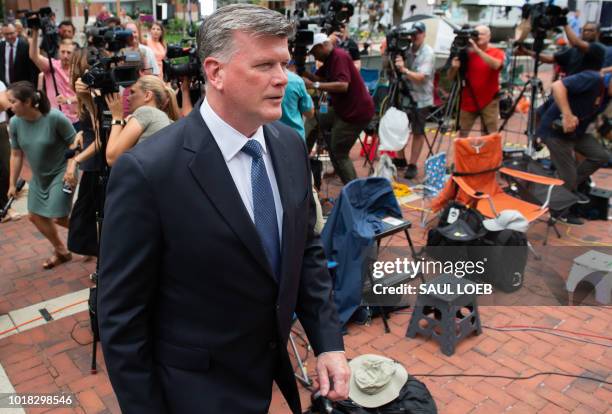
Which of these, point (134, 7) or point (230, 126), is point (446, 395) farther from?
point (134, 7)

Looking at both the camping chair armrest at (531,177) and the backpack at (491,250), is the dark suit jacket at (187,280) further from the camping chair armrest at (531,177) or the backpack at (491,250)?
the camping chair armrest at (531,177)

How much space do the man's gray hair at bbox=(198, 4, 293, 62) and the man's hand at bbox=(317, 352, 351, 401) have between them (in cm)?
99

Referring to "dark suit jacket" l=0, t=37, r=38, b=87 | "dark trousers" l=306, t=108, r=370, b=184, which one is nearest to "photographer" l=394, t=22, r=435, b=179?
"dark trousers" l=306, t=108, r=370, b=184

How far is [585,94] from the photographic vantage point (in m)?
5.75

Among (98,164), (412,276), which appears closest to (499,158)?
(412,276)

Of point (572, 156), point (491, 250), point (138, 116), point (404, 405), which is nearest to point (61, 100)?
point (138, 116)

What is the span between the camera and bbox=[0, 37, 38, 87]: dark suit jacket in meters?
7.76

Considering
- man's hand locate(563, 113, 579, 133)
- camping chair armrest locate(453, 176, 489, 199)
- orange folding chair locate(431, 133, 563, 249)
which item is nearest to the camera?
camping chair armrest locate(453, 176, 489, 199)

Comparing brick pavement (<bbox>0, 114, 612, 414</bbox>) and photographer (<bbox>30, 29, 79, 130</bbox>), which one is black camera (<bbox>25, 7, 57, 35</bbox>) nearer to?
photographer (<bbox>30, 29, 79, 130</bbox>)

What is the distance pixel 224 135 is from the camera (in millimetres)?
1600

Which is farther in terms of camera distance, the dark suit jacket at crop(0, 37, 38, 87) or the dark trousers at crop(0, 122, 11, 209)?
the dark suit jacket at crop(0, 37, 38, 87)

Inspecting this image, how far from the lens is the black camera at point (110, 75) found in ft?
11.9

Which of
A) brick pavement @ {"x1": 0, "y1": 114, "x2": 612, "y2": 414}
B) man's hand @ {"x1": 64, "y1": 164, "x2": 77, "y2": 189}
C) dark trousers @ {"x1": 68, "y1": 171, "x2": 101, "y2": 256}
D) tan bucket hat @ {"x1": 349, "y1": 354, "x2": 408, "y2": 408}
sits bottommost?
brick pavement @ {"x1": 0, "y1": 114, "x2": 612, "y2": 414}

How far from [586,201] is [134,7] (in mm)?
27209
